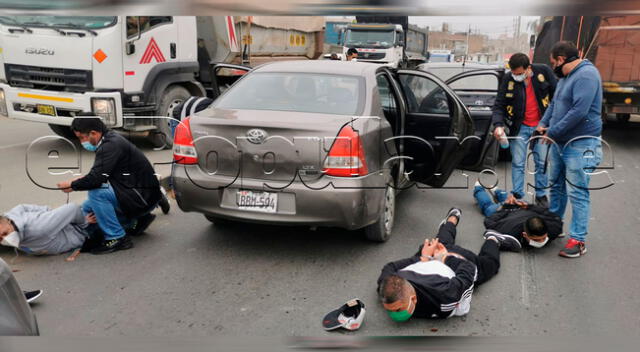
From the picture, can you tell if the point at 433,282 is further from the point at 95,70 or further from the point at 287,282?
the point at 95,70

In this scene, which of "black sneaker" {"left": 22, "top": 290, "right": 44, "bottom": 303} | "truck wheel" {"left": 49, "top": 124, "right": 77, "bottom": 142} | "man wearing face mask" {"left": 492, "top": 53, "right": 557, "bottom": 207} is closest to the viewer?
"black sneaker" {"left": 22, "top": 290, "right": 44, "bottom": 303}

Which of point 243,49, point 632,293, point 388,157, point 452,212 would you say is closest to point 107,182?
point 388,157

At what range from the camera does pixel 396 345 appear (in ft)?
2.32

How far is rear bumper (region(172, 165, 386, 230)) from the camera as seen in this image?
3.87 m

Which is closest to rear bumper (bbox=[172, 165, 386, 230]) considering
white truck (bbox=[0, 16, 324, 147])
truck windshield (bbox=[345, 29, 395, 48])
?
white truck (bbox=[0, 16, 324, 147])

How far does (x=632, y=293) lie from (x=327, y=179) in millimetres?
2282

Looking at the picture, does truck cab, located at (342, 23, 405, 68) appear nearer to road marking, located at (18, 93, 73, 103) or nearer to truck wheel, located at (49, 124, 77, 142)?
truck wheel, located at (49, 124, 77, 142)

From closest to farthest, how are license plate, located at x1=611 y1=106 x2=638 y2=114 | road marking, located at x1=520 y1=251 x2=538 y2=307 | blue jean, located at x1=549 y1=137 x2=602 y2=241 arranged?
road marking, located at x1=520 y1=251 x2=538 y2=307, blue jean, located at x1=549 y1=137 x2=602 y2=241, license plate, located at x1=611 y1=106 x2=638 y2=114

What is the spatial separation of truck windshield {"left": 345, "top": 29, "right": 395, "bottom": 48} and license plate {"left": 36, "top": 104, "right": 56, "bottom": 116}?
14418mm

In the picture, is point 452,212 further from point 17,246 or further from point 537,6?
point 537,6

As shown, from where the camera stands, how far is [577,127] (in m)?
4.35

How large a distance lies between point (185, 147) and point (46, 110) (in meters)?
4.33

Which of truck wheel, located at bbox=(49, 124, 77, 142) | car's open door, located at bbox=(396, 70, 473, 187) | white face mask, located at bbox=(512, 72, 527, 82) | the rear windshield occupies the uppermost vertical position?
white face mask, located at bbox=(512, 72, 527, 82)

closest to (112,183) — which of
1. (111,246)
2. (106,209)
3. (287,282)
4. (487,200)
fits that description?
(106,209)
